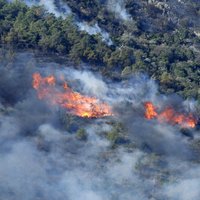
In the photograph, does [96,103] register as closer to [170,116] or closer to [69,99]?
[69,99]

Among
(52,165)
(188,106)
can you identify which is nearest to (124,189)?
(52,165)

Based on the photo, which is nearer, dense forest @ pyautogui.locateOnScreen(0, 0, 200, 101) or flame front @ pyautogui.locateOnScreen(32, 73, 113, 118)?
flame front @ pyautogui.locateOnScreen(32, 73, 113, 118)

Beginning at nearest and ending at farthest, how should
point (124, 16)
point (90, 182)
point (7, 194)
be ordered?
point (7, 194), point (90, 182), point (124, 16)

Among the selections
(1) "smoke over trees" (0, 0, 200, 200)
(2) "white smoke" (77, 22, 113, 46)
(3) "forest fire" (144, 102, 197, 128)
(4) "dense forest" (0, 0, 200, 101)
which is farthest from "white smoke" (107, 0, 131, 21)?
(3) "forest fire" (144, 102, 197, 128)

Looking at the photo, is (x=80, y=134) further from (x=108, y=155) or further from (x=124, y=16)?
(x=124, y=16)

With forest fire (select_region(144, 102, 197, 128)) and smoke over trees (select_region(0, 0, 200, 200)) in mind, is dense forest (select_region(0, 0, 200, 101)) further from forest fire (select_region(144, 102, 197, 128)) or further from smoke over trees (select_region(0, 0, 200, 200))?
forest fire (select_region(144, 102, 197, 128))
